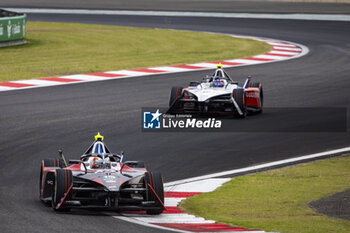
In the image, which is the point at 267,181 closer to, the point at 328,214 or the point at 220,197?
the point at 220,197

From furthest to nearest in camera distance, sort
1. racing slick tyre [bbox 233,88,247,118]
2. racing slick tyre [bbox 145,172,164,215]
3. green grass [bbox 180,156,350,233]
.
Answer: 1. racing slick tyre [bbox 233,88,247,118]
2. racing slick tyre [bbox 145,172,164,215]
3. green grass [bbox 180,156,350,233]

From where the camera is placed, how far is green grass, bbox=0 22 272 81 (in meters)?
30.9

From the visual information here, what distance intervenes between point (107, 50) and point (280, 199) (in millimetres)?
22725

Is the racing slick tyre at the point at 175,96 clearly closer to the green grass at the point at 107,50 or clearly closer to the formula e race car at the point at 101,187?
the green grass at the point at 107,50

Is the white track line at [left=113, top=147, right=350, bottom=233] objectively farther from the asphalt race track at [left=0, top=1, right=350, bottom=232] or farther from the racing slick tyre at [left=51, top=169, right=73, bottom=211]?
the racing slick tyre at [left=51, top=169, right=73, bottom=211]

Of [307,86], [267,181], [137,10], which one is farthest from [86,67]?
[137,10]

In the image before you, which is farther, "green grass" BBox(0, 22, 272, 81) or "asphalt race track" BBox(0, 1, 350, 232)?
"green grass" BBox(0, 22, 272, 81)

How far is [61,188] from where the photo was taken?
12.8 m

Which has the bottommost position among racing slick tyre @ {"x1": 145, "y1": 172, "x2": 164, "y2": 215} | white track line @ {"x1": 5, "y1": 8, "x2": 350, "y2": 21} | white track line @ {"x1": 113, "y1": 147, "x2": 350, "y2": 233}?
white track line @ {"x1": 113, "y1": 147, "x2": 350, "y2": 233}

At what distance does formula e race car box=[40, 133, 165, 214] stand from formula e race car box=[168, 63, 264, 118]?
26.0ft

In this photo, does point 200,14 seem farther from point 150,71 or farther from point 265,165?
point 265,165

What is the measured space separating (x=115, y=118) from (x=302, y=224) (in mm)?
9953

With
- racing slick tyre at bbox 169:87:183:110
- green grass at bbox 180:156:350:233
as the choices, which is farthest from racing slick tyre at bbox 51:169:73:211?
racing slick tyre at bbox 169:87:183:110

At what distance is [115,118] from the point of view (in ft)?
70.9
